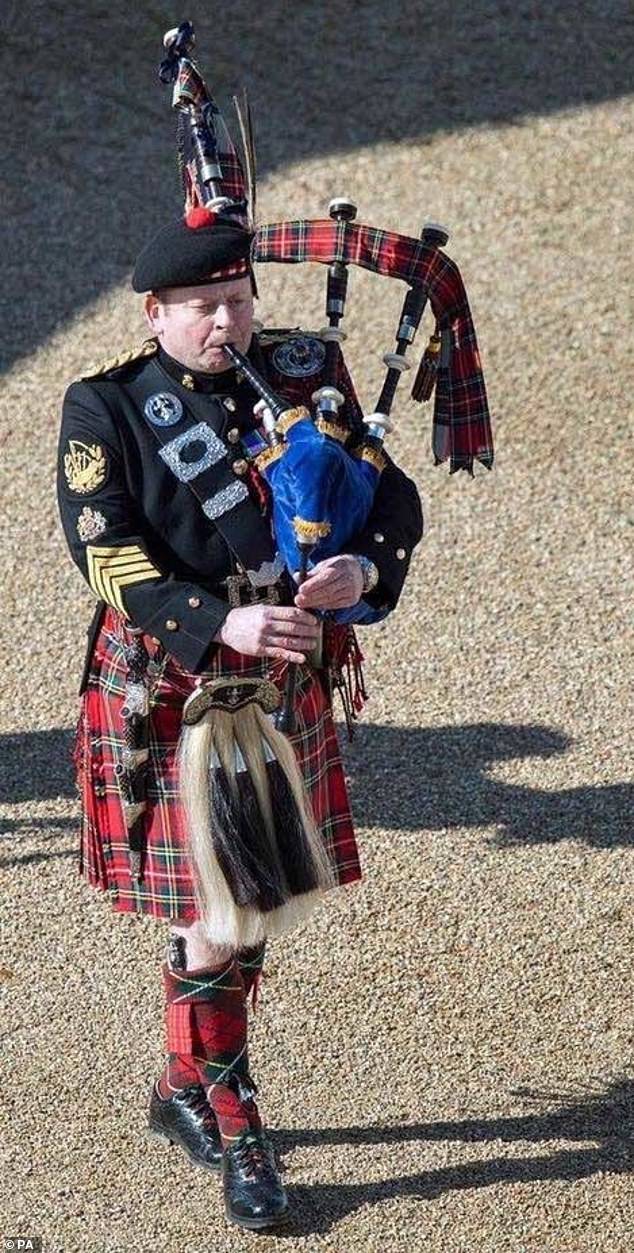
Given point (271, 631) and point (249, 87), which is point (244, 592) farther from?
point (249, 87)

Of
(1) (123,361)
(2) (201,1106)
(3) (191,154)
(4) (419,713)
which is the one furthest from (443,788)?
(3) (191,154)

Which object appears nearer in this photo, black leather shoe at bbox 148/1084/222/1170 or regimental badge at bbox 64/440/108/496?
regimental badge at bbox 64/440/108/496

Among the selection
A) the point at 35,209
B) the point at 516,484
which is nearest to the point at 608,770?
the point at 516,484

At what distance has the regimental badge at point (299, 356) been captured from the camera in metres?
3.62

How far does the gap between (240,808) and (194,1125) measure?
30.0 inches

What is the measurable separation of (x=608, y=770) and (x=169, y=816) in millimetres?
1839

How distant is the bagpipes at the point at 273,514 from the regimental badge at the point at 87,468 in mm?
283

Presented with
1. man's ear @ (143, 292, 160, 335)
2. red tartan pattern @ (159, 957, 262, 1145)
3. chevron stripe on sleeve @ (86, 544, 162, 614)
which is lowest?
red tartan pattern @ (159, 957, 262, 1145)

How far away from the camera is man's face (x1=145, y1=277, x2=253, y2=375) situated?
3.38 metres

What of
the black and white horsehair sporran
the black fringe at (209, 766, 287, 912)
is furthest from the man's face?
the black fringe at (209, 766, 287, 912)

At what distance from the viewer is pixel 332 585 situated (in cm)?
337

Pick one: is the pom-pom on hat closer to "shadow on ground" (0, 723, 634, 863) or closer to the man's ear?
the man's ear

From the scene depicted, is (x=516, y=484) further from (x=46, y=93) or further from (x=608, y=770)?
(x=46, y=93)

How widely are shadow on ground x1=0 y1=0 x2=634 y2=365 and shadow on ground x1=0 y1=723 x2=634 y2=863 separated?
284 centimetres
